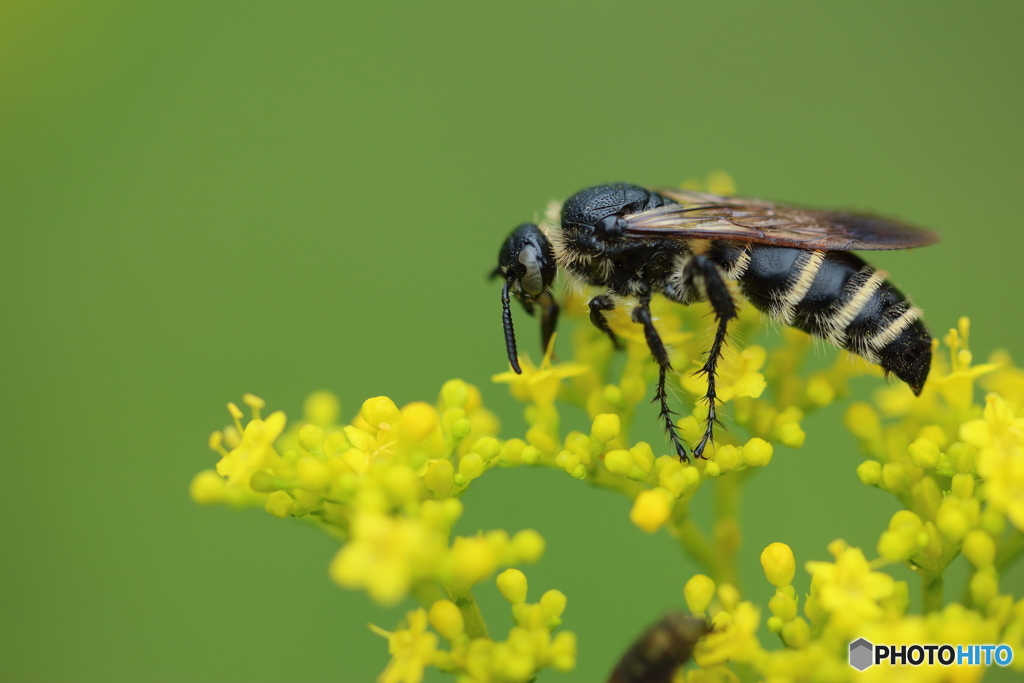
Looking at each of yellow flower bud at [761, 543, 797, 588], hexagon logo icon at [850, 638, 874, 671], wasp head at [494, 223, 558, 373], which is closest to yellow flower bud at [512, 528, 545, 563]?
yellow flower bud at [761, 543, 797, 588]

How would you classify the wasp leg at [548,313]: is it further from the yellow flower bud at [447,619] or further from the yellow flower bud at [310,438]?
the yellow flower bud at [447,619]

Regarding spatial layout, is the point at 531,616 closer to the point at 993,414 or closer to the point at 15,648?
the point at 993,414

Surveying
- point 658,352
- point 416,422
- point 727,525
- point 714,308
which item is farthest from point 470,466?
point 714,308

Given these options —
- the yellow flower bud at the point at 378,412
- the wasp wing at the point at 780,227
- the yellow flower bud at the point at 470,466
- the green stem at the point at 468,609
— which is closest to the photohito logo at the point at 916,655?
the green stem at the point at 468,609

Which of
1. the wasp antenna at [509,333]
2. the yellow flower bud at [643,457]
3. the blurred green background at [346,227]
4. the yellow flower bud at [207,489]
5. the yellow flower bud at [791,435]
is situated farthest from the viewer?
the blurred green background at [346,227]

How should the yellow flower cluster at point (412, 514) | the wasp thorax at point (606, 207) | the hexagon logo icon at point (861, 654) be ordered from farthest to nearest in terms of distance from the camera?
1. the wasp thorax at point (606, 207)
2. the hexagon logo icon at point (861, 654)
3. the yellow flower cluster at point (412, 514)
